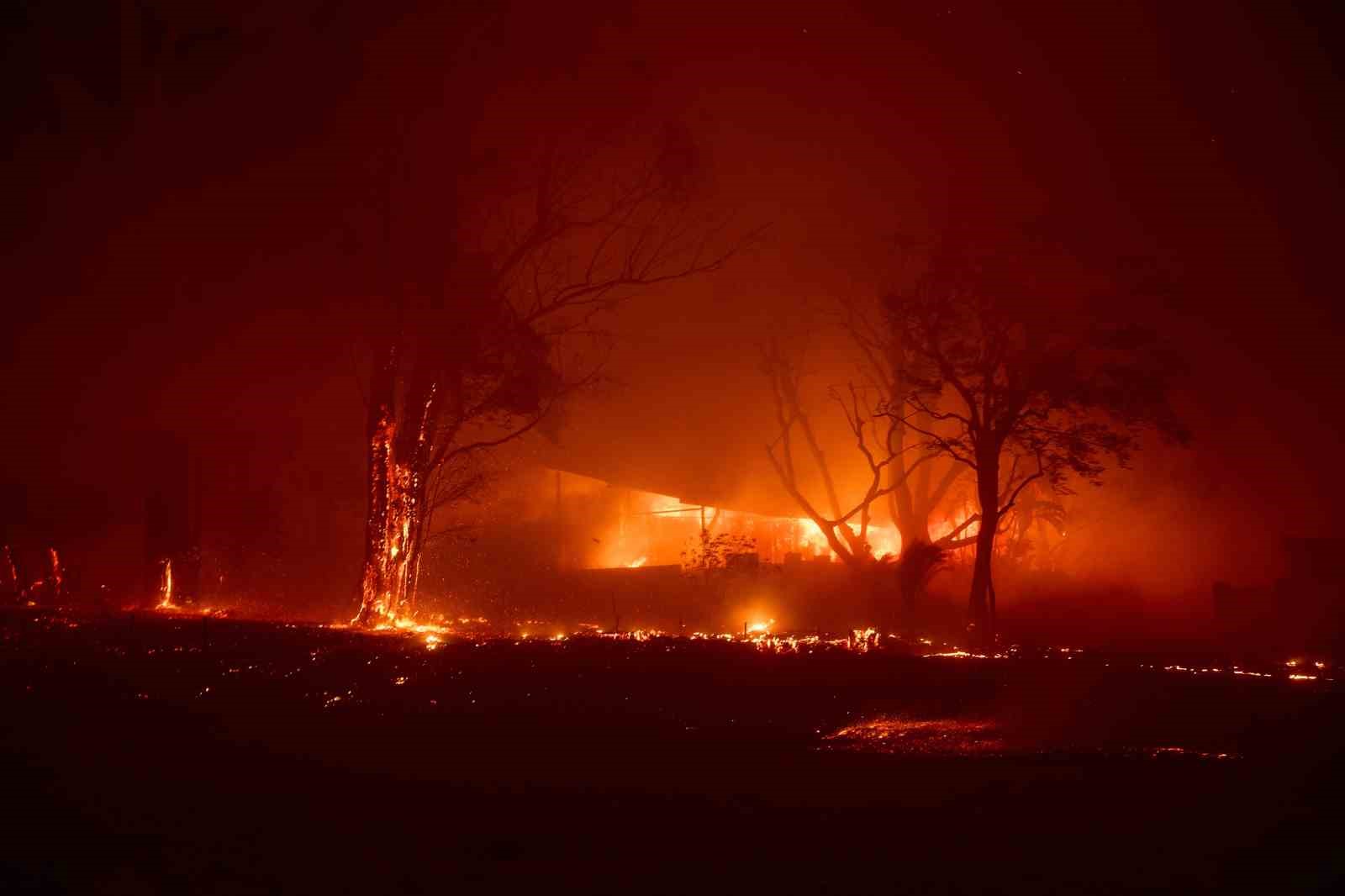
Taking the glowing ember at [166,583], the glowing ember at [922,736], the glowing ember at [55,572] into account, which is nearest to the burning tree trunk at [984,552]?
the glowing ember at [922,736]

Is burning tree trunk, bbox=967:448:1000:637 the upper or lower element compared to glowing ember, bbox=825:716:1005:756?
upper

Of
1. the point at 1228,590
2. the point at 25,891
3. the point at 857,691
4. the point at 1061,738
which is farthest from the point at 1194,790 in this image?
the point at 1228,590

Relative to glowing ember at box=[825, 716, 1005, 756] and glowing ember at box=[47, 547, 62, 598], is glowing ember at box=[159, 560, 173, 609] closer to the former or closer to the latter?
glowing ember at box=[47, 547, 62, 598]

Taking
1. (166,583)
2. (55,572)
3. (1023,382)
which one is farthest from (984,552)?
(55,572)

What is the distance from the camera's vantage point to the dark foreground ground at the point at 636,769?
15.6ft

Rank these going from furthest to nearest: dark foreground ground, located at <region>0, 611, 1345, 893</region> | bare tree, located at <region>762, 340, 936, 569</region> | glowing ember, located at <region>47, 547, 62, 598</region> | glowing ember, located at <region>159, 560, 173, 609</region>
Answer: bare tree, located at <region>762, 340, 936, 569</region> < glowing ember, located at <region>159, 560, 173, 609</region> < glowing ember, located at <region>47, 547, 62, 598</region> < dark foreground ground, located at <region>0, 611, 1345, 893</region>

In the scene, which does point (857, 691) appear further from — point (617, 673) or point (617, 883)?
point (617, 883)

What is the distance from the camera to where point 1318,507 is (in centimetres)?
2558

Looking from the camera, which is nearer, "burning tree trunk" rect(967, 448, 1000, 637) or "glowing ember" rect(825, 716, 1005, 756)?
"glowing ember" rect(825, 716, 1005, 756)

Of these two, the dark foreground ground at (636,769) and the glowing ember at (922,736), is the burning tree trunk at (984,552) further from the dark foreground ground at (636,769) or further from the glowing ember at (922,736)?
the glowing ember at (922,736)

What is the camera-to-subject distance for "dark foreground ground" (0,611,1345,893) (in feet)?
15.6

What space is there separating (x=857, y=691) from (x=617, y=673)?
1.80 m

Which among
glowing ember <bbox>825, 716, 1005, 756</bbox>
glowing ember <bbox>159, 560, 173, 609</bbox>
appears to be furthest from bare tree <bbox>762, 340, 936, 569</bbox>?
glowing ember <bbox>825, 716, 1005, 756</bbox>

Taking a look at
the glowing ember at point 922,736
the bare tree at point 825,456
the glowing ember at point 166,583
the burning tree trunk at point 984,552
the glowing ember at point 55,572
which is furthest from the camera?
the bare tree at point 825,456
